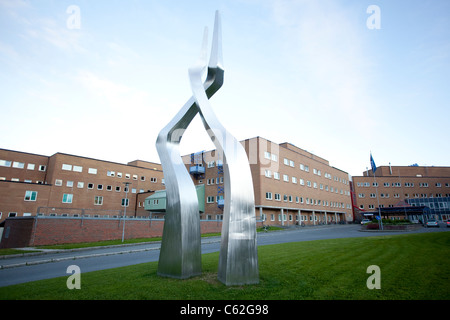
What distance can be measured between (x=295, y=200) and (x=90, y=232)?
38479 millimetres

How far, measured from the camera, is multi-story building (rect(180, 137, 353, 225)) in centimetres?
4547

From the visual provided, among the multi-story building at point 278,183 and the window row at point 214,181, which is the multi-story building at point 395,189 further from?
the window row at point 214,181

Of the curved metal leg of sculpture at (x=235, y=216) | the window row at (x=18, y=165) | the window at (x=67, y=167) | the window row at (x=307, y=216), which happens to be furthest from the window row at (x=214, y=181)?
the curved metal leg of sculpture at (x=235, y=216)

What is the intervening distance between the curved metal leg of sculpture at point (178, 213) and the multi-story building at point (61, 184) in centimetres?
3299

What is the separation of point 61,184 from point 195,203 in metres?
48.5

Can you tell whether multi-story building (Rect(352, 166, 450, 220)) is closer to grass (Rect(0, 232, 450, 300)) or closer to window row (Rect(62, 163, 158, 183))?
window row (Rect(62, 163, 158, 183))

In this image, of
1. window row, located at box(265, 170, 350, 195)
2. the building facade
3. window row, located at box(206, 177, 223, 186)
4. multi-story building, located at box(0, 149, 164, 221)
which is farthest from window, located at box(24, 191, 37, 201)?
window row, located at box(265, 170, 350, 195)

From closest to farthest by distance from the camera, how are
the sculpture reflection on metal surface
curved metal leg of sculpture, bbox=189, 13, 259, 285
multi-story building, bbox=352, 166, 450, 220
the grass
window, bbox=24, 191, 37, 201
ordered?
1. the grass
2. curved metal leg of sculpture, bbox=189, 13, 259, 285
3. the sculpture reflection on metal surface
4. window, bbox=24, 191, 37, 201
5. multi-story building, bbox=352, 166, 450, 220

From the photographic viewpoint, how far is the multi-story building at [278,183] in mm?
45469

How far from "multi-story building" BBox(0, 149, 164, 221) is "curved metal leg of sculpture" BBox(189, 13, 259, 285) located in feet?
114

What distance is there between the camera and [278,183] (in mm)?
48312

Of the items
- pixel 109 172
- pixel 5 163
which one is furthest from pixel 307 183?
pixel 5 163
